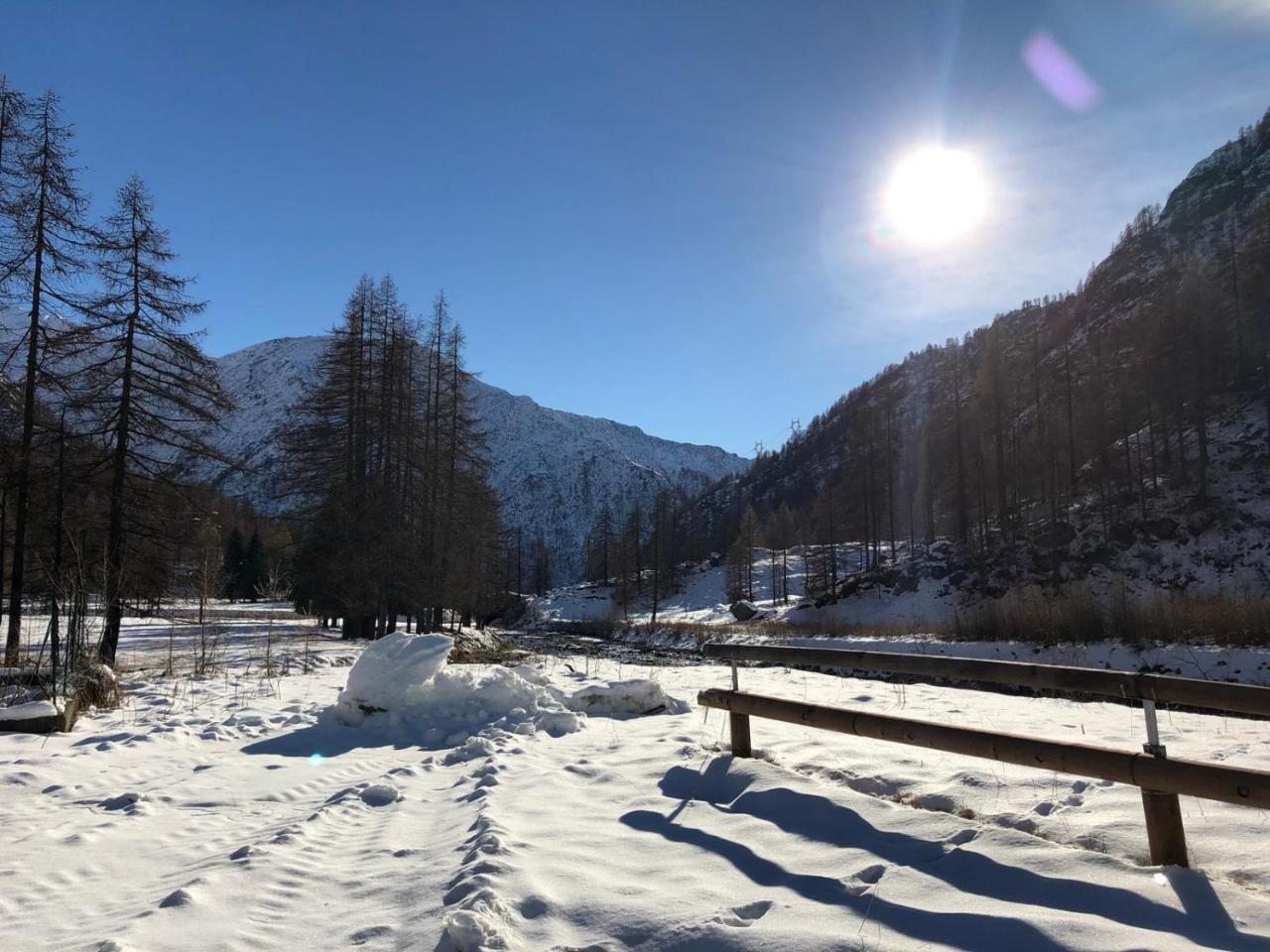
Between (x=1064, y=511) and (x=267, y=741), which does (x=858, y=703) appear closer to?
(x=267, y=741)

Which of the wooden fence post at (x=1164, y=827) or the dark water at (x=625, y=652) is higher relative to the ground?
the wooden fence post at (x=1164, y=827)

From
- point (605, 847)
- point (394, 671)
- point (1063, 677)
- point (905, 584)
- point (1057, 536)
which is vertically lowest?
point (905, 584)

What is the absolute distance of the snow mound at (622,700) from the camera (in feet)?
31.3

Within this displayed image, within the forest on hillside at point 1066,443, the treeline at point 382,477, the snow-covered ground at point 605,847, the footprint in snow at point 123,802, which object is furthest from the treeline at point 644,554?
the footprint in snow at point 123,802

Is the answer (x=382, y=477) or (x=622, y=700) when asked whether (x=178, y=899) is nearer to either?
(x=622, y=700)

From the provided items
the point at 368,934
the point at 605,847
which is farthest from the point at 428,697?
the point at 368,934

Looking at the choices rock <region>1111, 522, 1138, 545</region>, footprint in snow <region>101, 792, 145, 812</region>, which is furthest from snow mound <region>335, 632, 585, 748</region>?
rock <region>1111, 522, 1138, 545</region>

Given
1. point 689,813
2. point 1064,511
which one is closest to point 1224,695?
point 689,813

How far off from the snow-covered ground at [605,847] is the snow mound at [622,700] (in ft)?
5.20

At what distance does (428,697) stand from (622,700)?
2563 millimetres

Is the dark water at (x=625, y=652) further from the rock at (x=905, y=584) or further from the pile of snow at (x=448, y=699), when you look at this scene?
the rock at (x=905, y=584)

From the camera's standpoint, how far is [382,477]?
2966 cm

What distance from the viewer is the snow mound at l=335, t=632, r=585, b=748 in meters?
8.86

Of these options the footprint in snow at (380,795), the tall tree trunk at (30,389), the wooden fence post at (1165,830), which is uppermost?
the tall tree trunk at (30,389)
